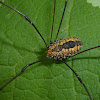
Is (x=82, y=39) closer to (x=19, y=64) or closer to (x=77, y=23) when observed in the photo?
(x=77, y=23)

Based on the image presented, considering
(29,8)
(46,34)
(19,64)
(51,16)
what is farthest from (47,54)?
(29,8)

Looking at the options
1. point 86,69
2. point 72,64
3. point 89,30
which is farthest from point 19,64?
point 89,30

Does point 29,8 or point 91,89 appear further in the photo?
point 29,8

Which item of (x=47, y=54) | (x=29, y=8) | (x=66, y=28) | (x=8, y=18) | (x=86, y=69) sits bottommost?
(x=86, y=69)

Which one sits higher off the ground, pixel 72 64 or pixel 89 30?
pixel 89 30

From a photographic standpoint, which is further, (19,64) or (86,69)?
(19,64)

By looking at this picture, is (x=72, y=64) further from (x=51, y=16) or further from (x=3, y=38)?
(x=3, y=38)
